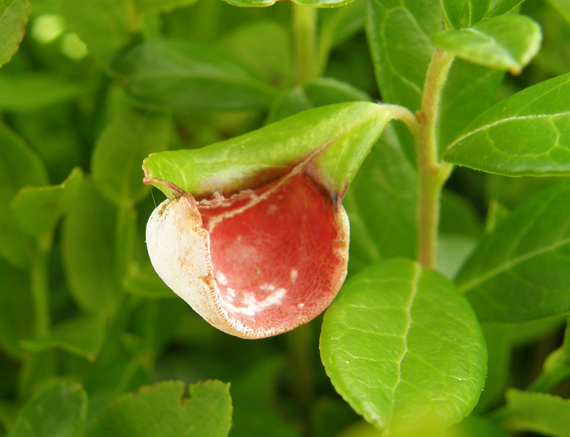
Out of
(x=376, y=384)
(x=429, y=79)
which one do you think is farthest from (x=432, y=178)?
(x=376, y=384)

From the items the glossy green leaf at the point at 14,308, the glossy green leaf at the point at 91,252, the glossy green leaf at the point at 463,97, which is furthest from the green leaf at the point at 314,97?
the glossy green leaf at the point at 14,308

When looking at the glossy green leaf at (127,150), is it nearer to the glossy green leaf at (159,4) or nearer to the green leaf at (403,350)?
the glossy green leaf at (159,4)

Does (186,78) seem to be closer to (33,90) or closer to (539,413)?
(33,90)

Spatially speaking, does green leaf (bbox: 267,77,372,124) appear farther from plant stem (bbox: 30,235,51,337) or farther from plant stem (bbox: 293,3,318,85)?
plant stem (bbox: 30,235,51,337)

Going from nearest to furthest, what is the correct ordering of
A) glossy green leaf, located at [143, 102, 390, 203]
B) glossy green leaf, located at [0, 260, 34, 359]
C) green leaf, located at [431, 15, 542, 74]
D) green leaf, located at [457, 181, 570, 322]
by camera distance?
green leaf, located at [431, 15, 542, 74] → glossy green leaf, located at [143, 102, 390, 203] → green leaf, located at [457, 181, 570, 322] → glossy green leaf, located at [0, 260, 34, 359]

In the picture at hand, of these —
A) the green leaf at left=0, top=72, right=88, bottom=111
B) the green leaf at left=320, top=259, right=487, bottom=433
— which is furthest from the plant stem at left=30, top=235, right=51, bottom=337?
the green leaf at left=320, top=259, right=487, bottom=433

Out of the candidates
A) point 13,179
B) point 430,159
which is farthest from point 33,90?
point 430,159
